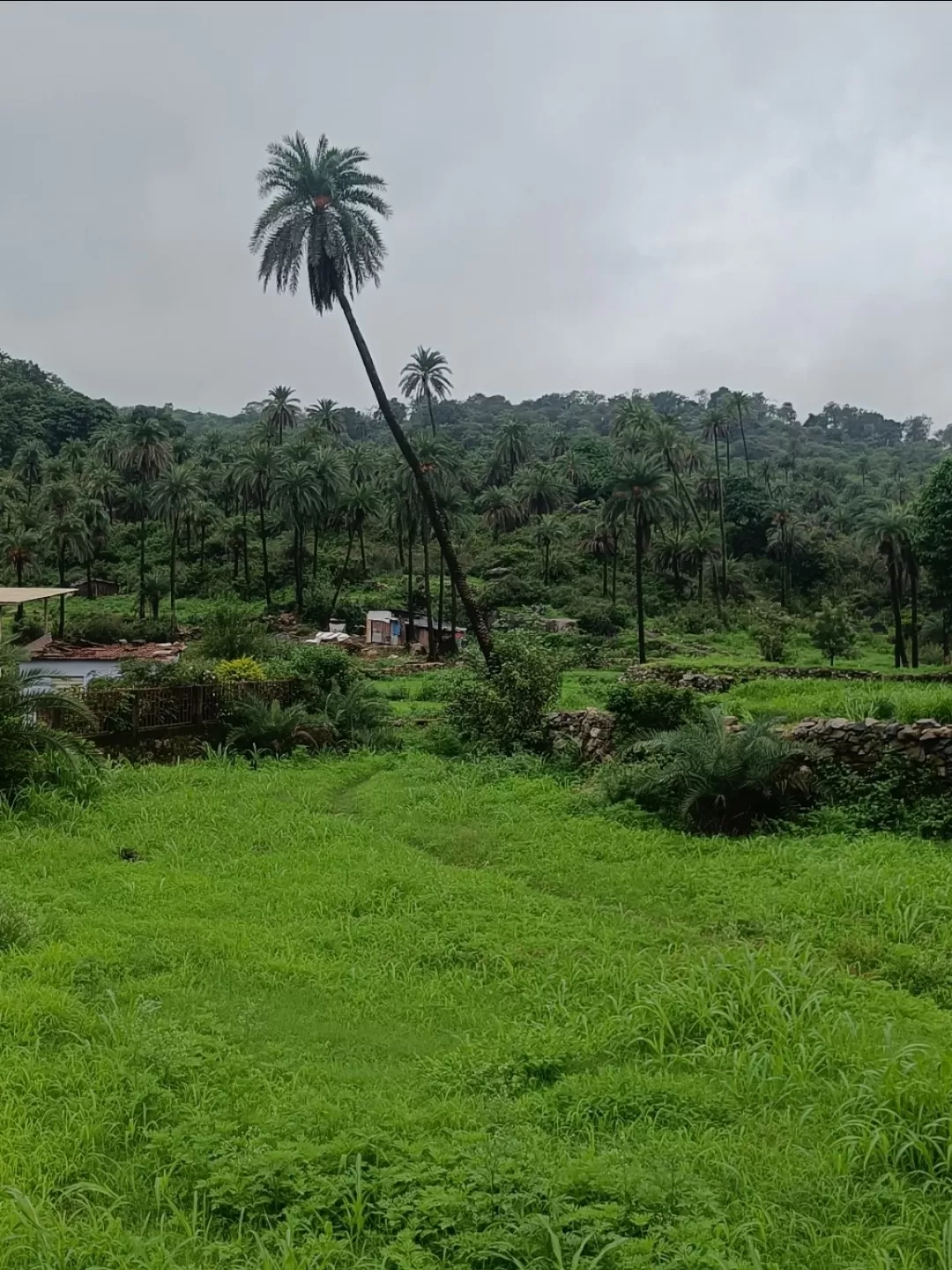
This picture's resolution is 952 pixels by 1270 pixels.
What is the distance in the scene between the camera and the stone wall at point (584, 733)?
1434 centimetres

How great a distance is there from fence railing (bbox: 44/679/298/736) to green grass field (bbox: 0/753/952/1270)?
17.5 feet

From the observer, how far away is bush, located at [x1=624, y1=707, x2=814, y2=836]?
10344 millimetres

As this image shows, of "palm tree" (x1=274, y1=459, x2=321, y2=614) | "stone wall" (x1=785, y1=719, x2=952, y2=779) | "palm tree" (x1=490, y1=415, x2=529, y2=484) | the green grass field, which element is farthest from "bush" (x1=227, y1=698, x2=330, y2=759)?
"palm tree" (x1=490, y1=415, x2=529, y2=484)

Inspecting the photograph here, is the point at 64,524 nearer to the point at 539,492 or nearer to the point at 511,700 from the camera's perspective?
the point at 539,492

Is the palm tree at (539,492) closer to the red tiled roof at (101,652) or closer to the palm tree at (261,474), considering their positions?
the palm tree at (261,474)

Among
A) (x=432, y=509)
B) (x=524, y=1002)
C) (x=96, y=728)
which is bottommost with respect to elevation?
(x=524, y=1002)

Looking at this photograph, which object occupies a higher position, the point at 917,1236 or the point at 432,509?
the point at 432,509

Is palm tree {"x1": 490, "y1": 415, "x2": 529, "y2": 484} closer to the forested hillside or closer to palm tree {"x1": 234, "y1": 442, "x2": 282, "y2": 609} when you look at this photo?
the forested hillside

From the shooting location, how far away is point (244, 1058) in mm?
4836

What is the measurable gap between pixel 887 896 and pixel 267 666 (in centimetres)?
1522

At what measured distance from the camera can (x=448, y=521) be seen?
53531 millimetres

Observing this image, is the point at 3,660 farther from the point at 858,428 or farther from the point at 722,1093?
the point at 858,428

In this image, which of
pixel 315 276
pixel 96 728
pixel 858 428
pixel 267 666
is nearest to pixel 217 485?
pixel 315 276

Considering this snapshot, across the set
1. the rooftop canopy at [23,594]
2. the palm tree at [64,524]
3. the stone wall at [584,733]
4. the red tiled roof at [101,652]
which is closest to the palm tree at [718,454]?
the red tiled roof at [101,652]
